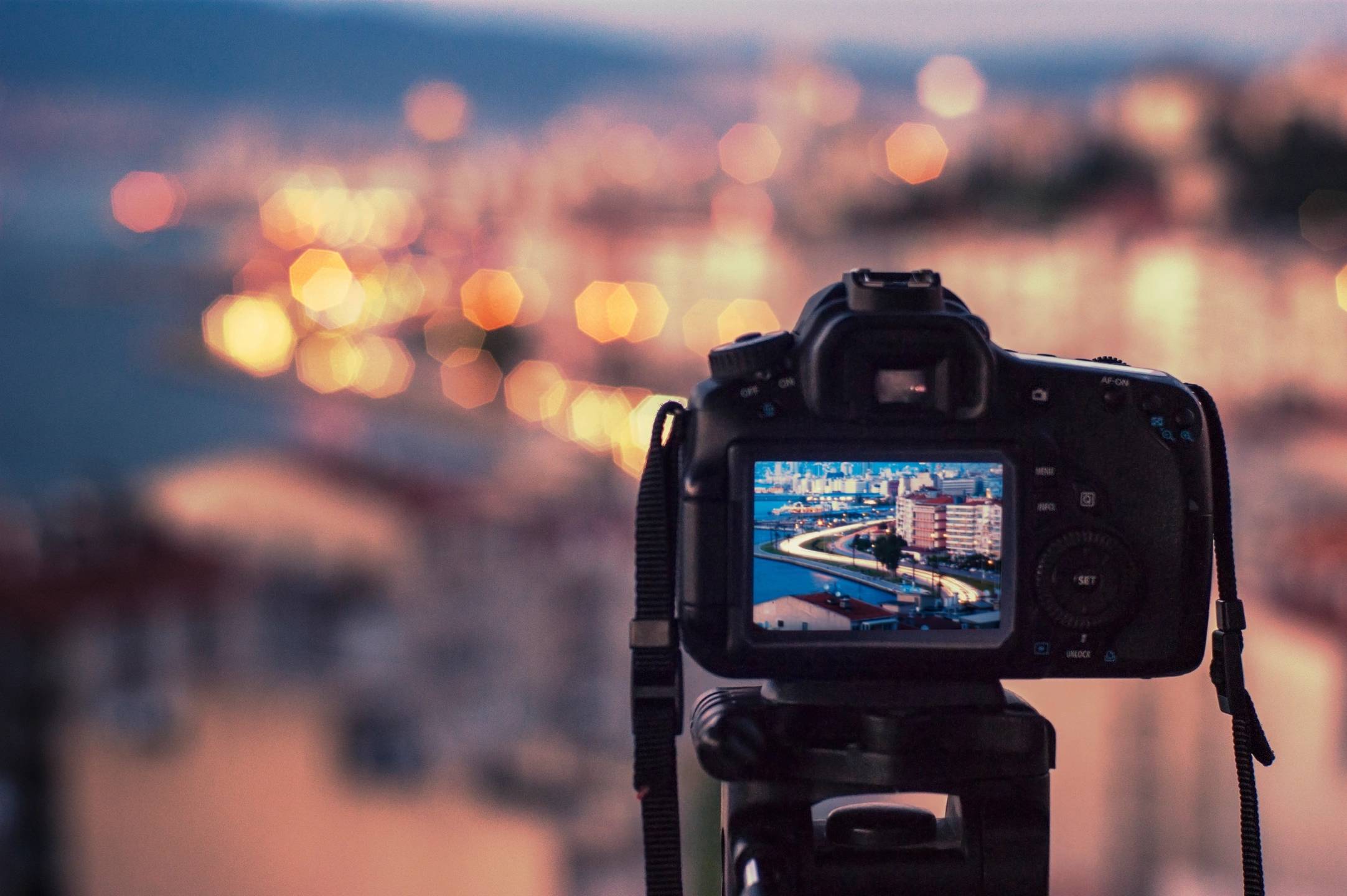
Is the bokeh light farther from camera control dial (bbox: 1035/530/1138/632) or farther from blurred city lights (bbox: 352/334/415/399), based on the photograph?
camera control dial (bbox: 1035/530/1138/632)

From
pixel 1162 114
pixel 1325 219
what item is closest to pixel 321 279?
pixel 1162 114

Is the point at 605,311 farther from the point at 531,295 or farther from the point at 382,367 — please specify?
the point at 382,367

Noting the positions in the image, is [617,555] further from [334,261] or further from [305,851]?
[334,261]

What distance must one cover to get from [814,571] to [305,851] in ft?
7.57

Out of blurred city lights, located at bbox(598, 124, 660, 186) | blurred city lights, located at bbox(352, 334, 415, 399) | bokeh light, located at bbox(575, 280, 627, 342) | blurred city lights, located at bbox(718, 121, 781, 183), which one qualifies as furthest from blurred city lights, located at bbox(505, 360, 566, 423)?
blurred city lights, located at bbox(718, 121, 781, 183)

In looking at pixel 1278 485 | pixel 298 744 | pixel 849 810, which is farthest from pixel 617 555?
pixel 1278 485

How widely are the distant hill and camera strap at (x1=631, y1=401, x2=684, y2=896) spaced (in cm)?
300

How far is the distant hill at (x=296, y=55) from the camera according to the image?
388 cm

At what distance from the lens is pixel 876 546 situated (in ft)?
2.19

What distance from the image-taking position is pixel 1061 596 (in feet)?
2.18

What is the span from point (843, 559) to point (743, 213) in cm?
377

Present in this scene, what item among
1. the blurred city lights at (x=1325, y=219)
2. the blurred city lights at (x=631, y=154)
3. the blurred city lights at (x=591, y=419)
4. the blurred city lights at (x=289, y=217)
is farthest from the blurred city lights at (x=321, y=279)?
the blurred city lights at (x=1325, y=219)

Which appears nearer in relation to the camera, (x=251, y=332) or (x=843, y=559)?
(x=843, y=559)

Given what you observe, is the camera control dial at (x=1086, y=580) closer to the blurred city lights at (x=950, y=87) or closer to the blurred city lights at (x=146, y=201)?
the blurred city lights at (x=950, y=87)
